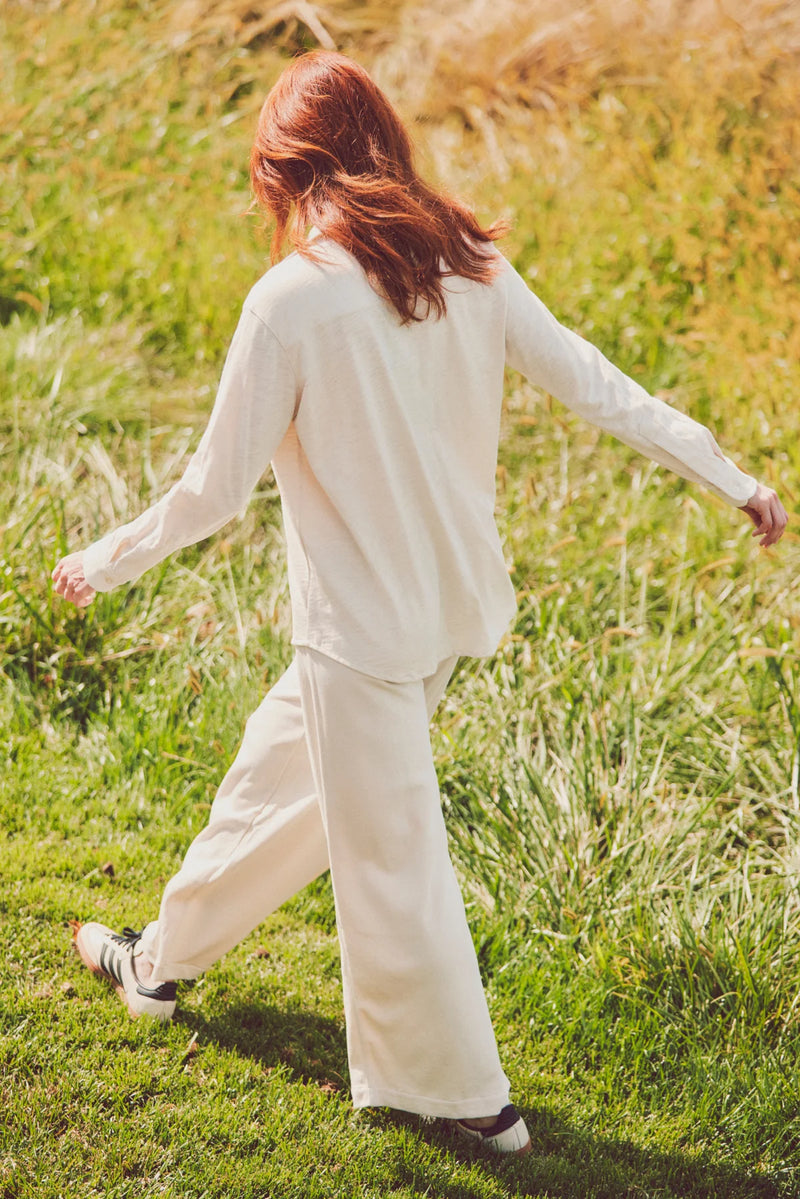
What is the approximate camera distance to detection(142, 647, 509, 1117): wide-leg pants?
235cm

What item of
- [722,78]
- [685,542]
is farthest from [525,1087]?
[722,78]

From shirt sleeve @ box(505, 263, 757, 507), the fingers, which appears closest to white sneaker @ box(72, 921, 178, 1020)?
the fingers

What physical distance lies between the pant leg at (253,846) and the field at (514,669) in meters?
0.33

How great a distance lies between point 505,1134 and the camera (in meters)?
2.57

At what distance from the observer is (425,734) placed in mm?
2408

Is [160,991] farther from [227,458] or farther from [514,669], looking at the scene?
[514,669]

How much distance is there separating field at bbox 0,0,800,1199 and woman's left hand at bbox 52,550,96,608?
0.84 metres

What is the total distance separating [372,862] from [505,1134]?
73 centimetres

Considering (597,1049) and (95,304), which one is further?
(95,304)

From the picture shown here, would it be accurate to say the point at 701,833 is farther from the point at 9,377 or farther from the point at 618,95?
the point at 618,95

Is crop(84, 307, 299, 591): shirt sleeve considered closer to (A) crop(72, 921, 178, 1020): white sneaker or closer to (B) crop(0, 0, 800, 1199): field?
(B) crop(0, 0, 800, 1199): field

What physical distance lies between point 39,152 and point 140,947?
5.47 meters

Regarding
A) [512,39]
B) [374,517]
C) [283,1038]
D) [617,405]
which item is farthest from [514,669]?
[512,39]

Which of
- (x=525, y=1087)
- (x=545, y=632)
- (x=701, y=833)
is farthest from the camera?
(x=545, y=632)
